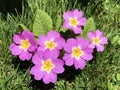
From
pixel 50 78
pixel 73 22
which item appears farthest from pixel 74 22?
pixel 50 78

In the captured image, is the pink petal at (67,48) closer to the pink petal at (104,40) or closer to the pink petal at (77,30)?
the pink petal at (77,30)

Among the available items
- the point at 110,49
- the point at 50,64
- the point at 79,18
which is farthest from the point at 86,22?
the point at 50,64

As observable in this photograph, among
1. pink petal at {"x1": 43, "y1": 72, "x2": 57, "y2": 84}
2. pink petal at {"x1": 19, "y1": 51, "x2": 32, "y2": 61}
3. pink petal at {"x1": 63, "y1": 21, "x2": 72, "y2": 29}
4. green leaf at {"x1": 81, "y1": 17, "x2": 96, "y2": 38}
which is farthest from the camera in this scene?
green leaf at {"x1": 81, "y1": 17, "x2": 96, "y2": 38}

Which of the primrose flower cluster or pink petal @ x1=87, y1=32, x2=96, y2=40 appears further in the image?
pink petal @ x1=87, y1=32, x2=96, y2=40

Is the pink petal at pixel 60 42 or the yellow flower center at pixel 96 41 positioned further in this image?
the yellow flower center at pixel 96 41

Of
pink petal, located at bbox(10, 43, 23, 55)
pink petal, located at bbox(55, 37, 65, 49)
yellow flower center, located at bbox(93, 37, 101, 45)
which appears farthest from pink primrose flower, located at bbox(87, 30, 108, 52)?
pink petal, located at bbox(10, 43, 23, 55)

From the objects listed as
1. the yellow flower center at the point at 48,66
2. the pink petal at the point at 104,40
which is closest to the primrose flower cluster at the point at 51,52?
the yellow flower center at the point at 48,66

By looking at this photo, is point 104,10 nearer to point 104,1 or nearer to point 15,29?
point 104,1

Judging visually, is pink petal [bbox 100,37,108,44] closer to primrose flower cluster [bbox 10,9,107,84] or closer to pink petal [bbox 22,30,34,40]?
primrose flower cluster [bbox 10,9,107,84]
